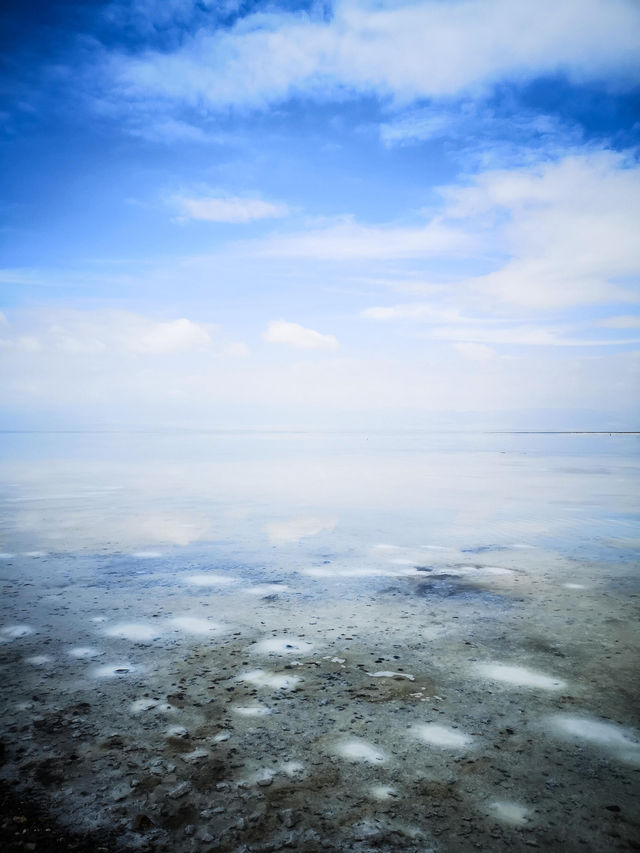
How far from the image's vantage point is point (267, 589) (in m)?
5.27

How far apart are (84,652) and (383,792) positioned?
8.04ft

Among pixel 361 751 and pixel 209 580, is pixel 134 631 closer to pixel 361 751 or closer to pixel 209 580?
pixel 209 580

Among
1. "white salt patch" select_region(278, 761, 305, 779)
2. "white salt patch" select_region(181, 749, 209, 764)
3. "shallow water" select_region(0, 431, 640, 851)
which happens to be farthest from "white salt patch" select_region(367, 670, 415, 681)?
"white salt patch" select_region(181, 749, 209, 764)

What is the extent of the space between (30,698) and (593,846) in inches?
118

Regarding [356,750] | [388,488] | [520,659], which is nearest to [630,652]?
[520,659]

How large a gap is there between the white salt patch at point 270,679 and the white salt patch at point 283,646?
33cm

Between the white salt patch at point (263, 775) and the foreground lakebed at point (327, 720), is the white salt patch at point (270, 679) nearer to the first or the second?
the foreground lakebed at point (327, 720)

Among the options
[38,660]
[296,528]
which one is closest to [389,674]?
[38,660]

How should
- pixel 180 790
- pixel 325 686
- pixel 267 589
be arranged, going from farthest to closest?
pixel 267 589
pixel 325 686
pixel 180 790

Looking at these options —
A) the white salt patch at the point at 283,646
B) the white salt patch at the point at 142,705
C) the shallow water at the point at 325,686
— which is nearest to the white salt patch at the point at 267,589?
the shallow water at the point at 325,686

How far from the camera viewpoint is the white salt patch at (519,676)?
3.31 metres

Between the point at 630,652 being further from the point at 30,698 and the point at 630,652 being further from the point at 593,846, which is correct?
the point at 30,698

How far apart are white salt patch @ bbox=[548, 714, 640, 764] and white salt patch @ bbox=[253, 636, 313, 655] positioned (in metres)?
1.71

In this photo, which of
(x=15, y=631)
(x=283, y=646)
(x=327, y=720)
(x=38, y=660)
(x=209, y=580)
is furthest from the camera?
(x=209, y=580)
